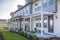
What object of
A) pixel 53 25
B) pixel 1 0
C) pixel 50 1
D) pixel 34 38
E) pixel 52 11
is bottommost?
pixel 34 38

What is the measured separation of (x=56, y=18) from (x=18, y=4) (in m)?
29.4

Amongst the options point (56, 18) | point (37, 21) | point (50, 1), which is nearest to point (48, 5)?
point (50, 1)

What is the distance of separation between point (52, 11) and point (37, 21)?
25.6ft

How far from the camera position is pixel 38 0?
22828mm

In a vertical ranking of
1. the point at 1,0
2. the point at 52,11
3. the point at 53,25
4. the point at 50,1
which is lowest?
the point at 53,25

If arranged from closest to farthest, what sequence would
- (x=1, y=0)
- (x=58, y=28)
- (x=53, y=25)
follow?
(x=58, y=28) < (x=53, y=25) < (x=1, y=0)

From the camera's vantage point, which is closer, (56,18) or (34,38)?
(34,38)

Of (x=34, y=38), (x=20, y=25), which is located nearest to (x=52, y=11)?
(x=34, y=38)

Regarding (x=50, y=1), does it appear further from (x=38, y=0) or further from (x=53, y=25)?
(x=38, y=0)

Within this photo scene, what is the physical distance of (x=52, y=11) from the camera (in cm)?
1700

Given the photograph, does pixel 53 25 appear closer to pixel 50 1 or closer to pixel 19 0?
pixel 50 1

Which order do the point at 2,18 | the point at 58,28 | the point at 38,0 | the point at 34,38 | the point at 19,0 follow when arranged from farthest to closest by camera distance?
the point at 2,18, the point at 19,0, the point at 38,0, the point at 58,28, the point at 34,38

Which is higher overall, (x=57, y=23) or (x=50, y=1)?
(x=50, y=1)

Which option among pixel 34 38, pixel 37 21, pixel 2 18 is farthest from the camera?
pixel 2 18
